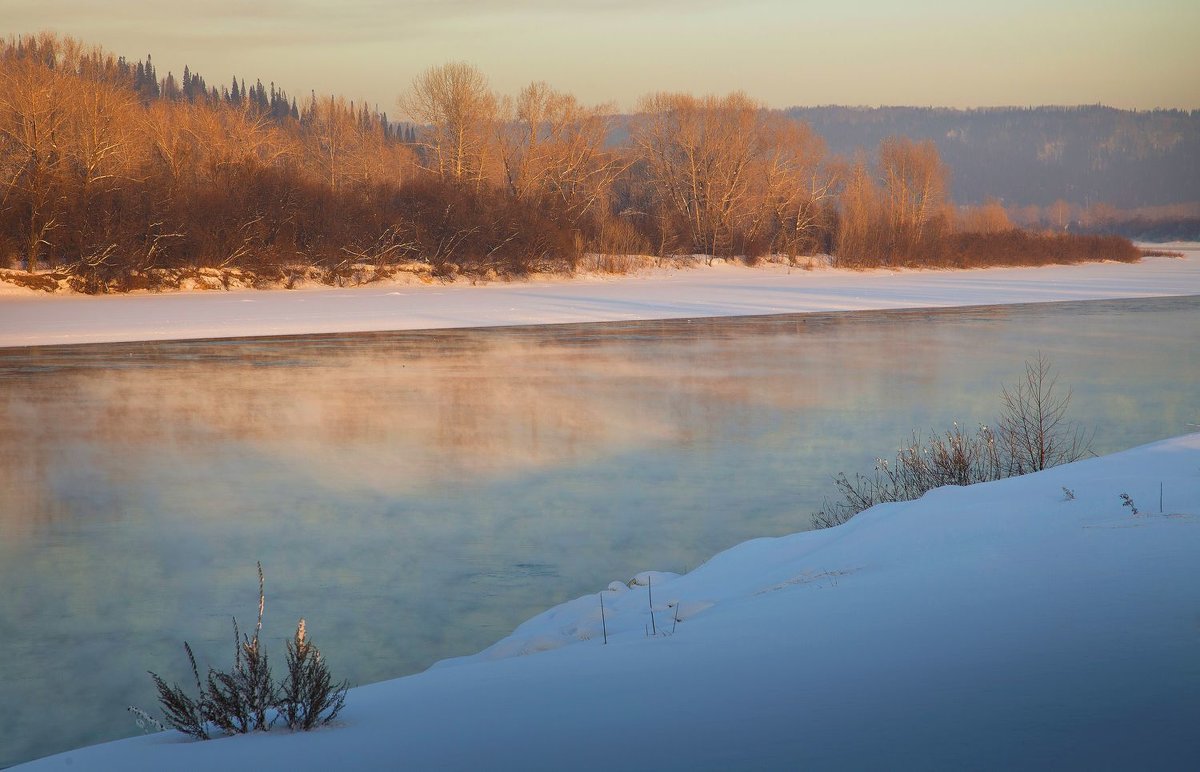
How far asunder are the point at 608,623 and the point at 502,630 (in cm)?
70

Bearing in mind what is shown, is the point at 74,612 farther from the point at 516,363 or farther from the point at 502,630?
the point at 516,363

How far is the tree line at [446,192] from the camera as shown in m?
38.8

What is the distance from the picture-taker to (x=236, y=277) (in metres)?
40.6

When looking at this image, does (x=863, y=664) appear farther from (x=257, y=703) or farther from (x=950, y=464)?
(x=950, y=464)

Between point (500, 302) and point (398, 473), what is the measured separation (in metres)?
25.1

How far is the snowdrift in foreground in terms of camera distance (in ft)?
10.8

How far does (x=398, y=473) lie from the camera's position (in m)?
10.3

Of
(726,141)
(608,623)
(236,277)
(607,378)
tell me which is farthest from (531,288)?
(608,623)

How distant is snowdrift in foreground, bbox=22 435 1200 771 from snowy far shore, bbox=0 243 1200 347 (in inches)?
824

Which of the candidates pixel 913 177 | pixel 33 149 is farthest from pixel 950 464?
pixel 913 177

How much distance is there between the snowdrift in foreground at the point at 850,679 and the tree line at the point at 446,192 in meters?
36.2

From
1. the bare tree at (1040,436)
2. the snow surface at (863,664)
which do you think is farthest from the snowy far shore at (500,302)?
the snow surface at (863,664)

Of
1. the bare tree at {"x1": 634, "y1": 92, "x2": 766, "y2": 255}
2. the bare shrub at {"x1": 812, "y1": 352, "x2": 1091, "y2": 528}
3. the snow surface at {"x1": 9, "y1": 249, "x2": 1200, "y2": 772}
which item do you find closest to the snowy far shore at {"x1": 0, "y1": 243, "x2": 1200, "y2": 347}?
the bare tree at {"x1": 634, "y1": 92, "x2": 766, "y2": 255}

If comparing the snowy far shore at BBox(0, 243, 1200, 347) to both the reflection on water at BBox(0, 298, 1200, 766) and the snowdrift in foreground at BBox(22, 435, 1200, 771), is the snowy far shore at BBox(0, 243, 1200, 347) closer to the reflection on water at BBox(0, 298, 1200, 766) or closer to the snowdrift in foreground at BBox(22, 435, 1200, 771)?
the reflection on water at BBox(0, 298, 1200, 766)
